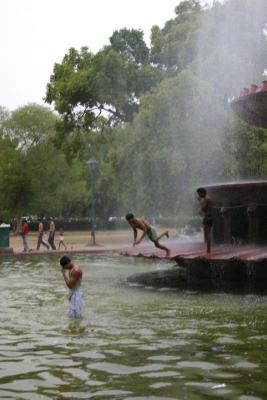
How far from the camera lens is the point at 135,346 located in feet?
26.5

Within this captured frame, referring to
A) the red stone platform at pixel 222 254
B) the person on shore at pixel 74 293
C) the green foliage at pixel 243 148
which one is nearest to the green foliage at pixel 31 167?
the green foliage at pixel 243 148

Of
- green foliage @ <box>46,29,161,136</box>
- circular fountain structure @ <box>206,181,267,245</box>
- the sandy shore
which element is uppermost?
green foliage @ <box>46,29,161,136</box>

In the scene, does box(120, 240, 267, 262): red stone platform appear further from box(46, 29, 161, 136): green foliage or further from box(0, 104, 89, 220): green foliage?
box(0, 104, 89, 220): green foliage

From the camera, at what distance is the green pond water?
6.30m

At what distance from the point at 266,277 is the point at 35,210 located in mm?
54349

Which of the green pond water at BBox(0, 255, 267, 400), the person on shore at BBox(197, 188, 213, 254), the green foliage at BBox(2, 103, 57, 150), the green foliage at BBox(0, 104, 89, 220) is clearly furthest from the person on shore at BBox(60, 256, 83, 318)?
the green foliage at BBox(2, 103, 57, 150)

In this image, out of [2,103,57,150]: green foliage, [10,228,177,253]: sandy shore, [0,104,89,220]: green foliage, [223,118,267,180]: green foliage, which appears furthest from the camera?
[2,103,57,150]: green foliage

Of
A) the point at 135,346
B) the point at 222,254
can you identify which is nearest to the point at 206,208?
the point at 222,254

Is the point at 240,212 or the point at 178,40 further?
the point at 178,40

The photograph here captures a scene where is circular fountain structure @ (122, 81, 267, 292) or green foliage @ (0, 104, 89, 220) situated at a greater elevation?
green foliage @ (0, 104, 89, 220)

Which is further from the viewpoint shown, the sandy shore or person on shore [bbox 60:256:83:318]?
the sandy shore

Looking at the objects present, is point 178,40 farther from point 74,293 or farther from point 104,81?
point 74,293

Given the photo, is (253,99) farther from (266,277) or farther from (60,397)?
(60,397)

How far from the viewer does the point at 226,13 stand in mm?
35031
